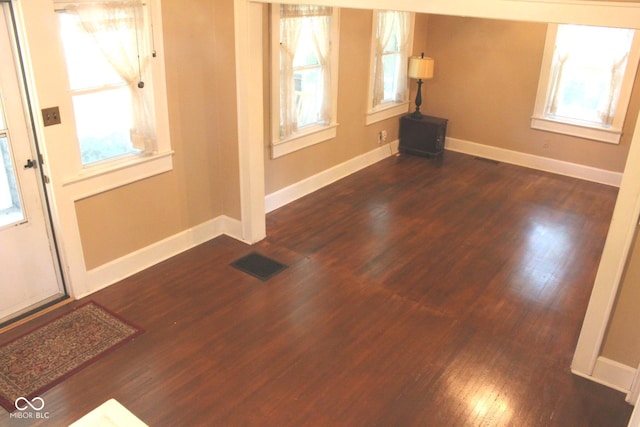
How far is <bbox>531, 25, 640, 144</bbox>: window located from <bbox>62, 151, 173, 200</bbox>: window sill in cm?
465

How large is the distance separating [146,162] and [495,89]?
4.70 metres

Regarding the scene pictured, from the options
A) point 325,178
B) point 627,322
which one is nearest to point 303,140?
point 325,178

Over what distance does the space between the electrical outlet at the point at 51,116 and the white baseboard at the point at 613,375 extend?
364cm

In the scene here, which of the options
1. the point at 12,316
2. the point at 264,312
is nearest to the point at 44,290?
the point at 12,316

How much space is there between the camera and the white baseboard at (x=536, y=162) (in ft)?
20.4

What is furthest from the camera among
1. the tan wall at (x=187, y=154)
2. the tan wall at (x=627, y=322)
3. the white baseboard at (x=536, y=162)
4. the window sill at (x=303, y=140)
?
the white baseboard at (x=536, y=162)

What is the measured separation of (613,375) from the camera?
3.09 m

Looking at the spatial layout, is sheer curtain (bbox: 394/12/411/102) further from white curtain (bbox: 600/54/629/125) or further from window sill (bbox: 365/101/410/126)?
white curtain (bbox: 600/54/629/125)

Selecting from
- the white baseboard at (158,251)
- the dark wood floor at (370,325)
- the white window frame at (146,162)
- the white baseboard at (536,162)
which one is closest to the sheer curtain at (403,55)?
the white baseboard at (536,162)

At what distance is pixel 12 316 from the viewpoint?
347 cm

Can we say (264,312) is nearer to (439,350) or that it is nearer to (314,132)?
(439,350)

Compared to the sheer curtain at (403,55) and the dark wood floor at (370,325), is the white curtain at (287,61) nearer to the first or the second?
the dark wood floor at (370,325)

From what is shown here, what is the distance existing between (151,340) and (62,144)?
1.39 metres

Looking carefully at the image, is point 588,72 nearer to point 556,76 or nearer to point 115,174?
point 556,76
